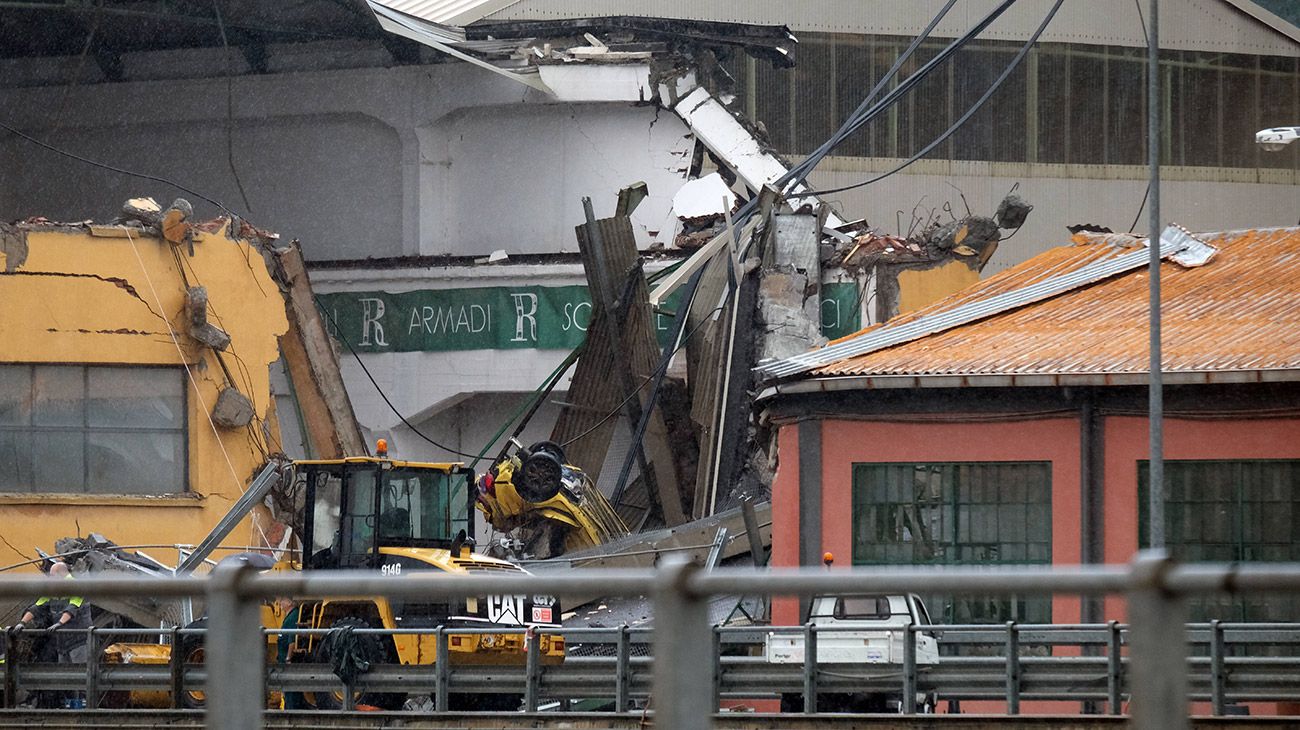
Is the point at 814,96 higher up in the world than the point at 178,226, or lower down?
higher up

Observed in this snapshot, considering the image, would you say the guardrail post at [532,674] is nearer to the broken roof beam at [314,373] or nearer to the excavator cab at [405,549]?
the excavator cab at [405,549]

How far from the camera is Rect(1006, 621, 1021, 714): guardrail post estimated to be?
13.8m

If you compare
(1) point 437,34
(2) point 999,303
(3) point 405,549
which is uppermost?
(1) point 437,34

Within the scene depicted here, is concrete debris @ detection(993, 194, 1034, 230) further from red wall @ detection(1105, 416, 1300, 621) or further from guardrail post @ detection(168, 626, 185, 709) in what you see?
guardrail post @ detection(168, 626, 185, 709)

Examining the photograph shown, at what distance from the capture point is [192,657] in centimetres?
1591

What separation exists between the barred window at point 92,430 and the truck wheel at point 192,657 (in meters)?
8.91

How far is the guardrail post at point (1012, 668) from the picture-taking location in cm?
1375

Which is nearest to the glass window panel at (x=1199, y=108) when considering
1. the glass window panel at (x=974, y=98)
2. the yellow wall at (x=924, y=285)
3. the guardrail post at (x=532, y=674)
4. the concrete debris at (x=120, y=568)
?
the glass window panel at (x=974, y=98)

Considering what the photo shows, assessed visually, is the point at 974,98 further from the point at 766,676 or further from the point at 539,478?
the point at 766,676

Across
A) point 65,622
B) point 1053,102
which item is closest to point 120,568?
point 65,622

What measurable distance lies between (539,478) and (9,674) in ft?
36.7

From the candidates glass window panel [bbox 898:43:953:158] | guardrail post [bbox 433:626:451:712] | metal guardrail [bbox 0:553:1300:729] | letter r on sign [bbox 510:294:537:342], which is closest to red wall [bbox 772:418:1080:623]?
guardrail post [bbox 433:626:451:712]

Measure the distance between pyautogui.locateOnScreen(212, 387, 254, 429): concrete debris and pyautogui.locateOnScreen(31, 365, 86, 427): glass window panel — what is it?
1.84 meters

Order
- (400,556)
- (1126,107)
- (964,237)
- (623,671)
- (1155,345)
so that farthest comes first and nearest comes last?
(1126,107), (964,237), (400,556), (1155,345), (623,671)
